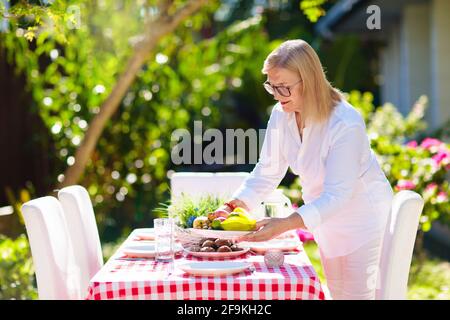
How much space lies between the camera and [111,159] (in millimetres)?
9336

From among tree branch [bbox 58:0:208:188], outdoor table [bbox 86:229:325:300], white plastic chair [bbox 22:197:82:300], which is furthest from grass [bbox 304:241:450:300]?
white plastic chair [bbox 22:197:82:300]

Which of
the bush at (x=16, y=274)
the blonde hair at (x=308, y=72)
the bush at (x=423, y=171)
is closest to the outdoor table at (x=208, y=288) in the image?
the blonde hair at (x=308, y=72)

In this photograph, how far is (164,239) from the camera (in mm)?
3561

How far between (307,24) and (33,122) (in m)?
10.2

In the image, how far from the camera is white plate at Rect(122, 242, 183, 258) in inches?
144

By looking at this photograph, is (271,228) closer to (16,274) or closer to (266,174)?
(266,174)

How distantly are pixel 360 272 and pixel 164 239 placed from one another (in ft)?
3.16

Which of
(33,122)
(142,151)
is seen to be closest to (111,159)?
(142,151)

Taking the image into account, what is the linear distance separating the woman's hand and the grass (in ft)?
9.72

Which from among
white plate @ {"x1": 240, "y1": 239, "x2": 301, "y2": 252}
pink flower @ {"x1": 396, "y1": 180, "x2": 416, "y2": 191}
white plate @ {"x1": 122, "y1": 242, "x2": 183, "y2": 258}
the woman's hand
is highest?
the woman's hand

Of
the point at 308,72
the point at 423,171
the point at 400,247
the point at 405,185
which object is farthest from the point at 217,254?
the point at 423,171

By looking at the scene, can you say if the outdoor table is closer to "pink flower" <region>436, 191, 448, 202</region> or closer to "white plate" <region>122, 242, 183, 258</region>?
"white plate" <region>122, 242, 183, 258</region>

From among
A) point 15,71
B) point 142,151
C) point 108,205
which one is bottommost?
point 108,205
